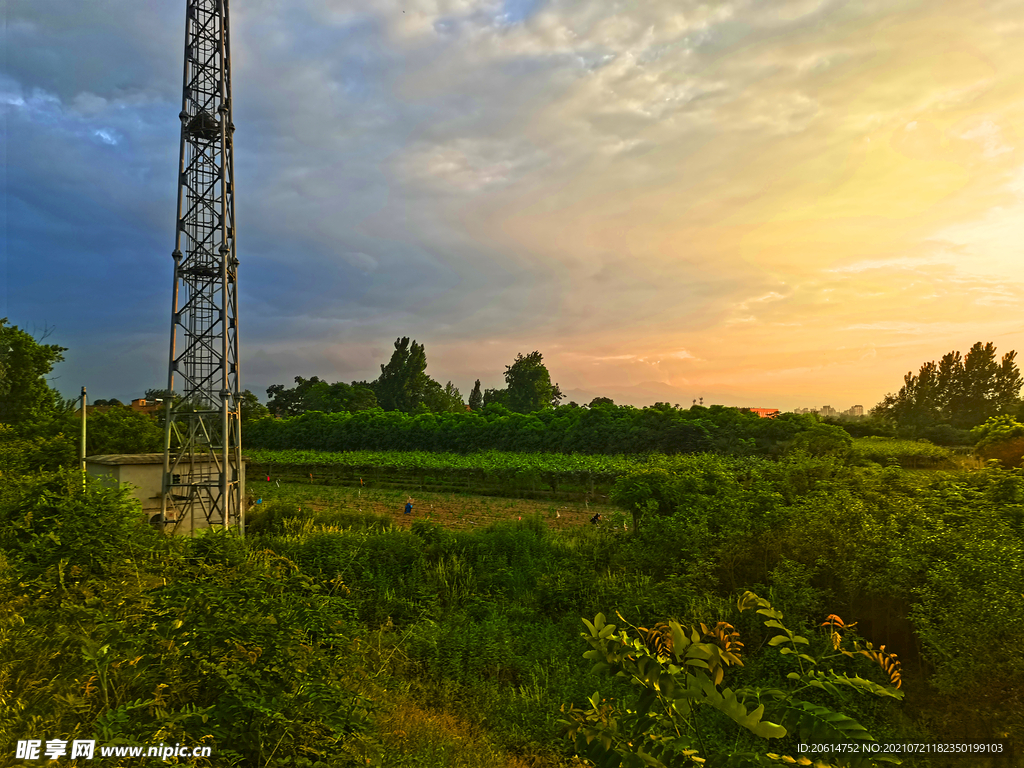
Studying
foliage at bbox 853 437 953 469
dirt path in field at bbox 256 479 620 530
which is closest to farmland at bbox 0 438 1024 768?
dirt path in field at bbox 256 479 620 530

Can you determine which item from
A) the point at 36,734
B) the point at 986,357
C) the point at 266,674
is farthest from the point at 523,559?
the point at 986,357

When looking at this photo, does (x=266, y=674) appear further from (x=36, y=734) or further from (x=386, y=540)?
(x=386, y=540)

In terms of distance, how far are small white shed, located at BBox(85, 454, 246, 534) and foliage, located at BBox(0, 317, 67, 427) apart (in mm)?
9657

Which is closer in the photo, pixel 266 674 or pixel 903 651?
pixel 266 674

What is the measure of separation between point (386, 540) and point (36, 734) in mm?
9358

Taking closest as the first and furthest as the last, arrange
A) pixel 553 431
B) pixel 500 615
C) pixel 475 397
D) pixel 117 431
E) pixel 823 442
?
pixel 500 615
pixel 823 442
pixel 117 431
pixel 553 431
pixel 475 397

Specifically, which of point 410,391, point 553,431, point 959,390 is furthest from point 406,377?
point 959,390

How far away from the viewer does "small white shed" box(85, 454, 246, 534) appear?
15031 millimetres

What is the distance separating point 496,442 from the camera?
4531 centimetres

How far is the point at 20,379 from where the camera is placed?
74.1ft

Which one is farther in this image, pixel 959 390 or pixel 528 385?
pixel 528 385

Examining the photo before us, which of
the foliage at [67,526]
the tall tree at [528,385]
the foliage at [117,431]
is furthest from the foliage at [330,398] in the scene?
the foliage at [67,526]

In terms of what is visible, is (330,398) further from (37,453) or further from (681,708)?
(681,708)

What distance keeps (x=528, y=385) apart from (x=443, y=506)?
154 feet
